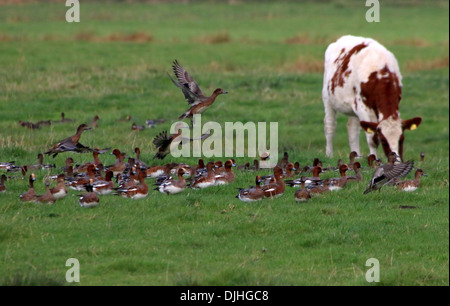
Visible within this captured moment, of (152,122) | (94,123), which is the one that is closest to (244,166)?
(94,123)

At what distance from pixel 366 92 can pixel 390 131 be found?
4.21 ft

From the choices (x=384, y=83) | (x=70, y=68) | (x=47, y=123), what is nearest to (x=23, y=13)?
(x=70, y=68)

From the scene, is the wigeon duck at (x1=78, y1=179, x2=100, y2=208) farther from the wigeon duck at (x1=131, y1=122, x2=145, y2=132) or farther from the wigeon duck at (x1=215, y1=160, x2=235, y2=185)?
the wigeon duck at (x1=131, y1=122, x2=145, y2=132)

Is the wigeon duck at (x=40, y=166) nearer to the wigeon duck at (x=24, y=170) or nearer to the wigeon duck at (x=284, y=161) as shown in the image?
the wigeon duck at (x=24, y=170)

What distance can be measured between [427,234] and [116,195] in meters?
4.72

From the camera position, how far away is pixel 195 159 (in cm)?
1586

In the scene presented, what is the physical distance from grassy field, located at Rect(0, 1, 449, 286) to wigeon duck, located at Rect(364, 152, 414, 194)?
0.16 metres

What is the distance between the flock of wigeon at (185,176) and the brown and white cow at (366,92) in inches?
40.7

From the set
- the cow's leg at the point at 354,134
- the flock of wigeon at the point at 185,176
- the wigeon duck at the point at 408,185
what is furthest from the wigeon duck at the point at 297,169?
the cow's leg at the point at 354,134

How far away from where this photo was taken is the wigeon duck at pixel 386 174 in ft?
41.0

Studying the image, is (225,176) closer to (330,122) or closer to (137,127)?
(330,122)

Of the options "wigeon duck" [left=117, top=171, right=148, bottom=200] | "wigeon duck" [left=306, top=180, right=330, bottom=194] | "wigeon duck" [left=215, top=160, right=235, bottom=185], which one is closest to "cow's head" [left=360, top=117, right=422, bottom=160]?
"wigeon duck" [left=306, top=180, right=330, bottom=194]

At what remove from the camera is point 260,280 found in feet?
28.4
